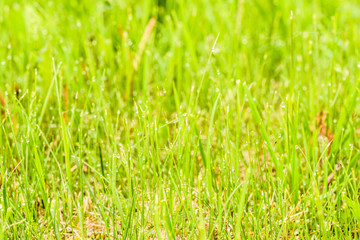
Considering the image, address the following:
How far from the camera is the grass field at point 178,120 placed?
1.55 metres

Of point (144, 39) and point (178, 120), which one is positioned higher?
point (144, 39)

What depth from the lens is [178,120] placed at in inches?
66.7

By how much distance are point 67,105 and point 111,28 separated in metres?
0.74

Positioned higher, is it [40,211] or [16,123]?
[16,123]

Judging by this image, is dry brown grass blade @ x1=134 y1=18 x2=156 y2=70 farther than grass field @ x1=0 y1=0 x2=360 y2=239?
Yes

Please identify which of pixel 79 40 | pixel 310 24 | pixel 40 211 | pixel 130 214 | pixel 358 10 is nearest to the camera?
pixel 130 214

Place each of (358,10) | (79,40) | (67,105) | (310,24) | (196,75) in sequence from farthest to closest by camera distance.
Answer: (358,10) < (310,24) < (79,40) < (196,75) < (67,105)

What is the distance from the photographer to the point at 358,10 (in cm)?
322

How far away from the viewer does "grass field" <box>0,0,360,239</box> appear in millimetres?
1555

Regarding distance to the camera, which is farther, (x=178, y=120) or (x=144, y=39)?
(x=144, y=39)

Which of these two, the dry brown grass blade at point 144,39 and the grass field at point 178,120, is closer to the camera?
the grass field at point 178,120

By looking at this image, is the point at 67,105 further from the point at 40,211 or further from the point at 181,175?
the point at 181,175

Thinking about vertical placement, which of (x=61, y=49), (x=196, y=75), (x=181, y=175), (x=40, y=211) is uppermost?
(x=61, y=49)

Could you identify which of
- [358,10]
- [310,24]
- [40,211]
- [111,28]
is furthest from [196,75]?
[358,10]
